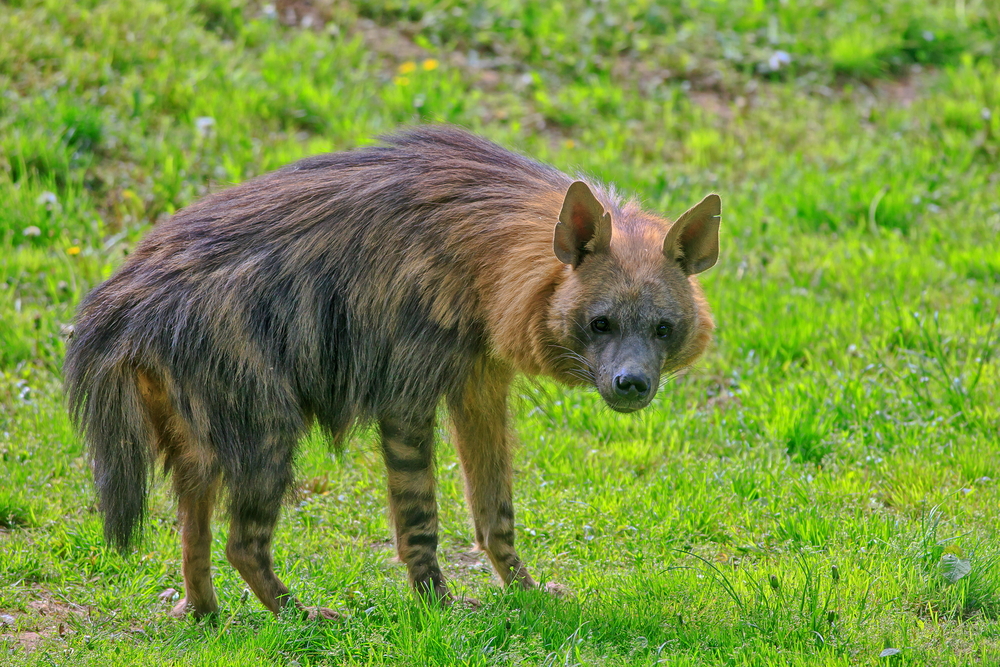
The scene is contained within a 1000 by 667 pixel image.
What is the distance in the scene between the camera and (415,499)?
430cm

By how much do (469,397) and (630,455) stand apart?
1.34m

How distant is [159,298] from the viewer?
407 centimetres

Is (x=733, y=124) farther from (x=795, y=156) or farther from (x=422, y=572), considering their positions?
(x=422, y=572)

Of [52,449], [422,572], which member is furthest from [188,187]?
[422,572]

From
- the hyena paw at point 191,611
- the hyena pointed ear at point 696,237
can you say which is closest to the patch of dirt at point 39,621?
the hyena paw at point 191,611

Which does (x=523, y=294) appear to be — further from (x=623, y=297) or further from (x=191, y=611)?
(x=191, y=611)

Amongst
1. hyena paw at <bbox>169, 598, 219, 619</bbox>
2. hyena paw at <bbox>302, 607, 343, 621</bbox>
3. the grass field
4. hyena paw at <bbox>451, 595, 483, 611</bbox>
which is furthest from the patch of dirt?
hyena paw at <bbox>451, 595, 483, 611</bbox>

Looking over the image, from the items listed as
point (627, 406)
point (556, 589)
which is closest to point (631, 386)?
point (627, 406)

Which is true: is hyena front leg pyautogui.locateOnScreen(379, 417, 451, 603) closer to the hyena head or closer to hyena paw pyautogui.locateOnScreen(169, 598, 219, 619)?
the hyena head

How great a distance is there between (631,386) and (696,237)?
2.19ft

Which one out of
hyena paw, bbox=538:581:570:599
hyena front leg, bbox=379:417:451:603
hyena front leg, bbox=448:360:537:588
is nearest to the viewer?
hyena front leg, bbox=379:417:451:603

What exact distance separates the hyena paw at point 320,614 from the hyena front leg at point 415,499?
334mm

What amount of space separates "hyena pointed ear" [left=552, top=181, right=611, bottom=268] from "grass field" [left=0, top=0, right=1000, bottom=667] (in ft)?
3.25

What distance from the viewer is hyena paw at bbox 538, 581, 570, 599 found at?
4.35 metres
